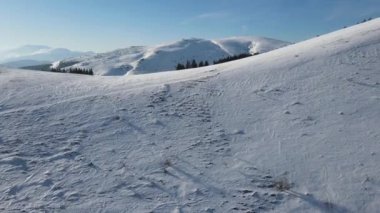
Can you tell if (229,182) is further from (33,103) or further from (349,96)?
(33,103)

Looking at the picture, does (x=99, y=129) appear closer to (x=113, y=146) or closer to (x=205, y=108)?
(x=113, y=146)

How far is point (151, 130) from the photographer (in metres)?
11.3

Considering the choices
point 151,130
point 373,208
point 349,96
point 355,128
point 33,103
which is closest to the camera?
point 373,208

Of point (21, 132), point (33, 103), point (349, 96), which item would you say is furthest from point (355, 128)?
point (33, 103)

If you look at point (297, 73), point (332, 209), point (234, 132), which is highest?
point (297, 73)

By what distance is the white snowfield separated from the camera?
806 cm

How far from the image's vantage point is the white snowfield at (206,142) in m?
8.06

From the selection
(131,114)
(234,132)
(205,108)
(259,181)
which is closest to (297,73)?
(205,108)

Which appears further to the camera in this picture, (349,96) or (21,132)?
(349,96)

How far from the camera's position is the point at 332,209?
7523mm

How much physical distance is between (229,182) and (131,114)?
5.00 metres

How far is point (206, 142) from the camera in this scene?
34.1 feet

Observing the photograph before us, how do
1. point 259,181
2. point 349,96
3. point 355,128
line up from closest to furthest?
point 259,181 → point 355,128 → point 349,96

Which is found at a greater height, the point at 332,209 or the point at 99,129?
the point at 99,129
